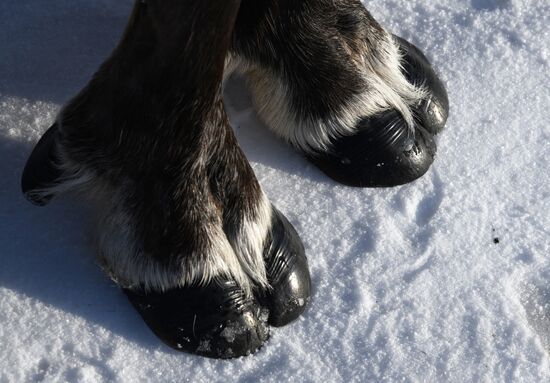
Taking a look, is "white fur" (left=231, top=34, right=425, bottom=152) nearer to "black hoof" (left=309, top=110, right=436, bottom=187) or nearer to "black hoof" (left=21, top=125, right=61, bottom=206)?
"black hoof" (left=309, top=110, right=436, bottom=187)

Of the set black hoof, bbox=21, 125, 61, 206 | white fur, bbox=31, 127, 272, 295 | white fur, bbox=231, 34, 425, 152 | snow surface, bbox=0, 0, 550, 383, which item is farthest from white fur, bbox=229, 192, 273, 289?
black hoof, bbox=21, 125, 61, 206

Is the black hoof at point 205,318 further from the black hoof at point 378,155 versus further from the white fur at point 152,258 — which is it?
the black hoof at point 378,155

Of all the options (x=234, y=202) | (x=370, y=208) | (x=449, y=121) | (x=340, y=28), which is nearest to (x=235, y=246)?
(x=234, y=202)

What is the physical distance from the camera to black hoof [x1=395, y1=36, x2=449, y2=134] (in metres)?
1.78

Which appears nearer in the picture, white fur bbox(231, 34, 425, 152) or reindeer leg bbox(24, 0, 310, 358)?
reindeer leg bbox(24, 0, 310, 358)

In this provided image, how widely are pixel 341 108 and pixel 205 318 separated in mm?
466

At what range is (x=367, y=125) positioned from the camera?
169cm

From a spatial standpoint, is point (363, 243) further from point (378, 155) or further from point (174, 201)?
point (174, 201)

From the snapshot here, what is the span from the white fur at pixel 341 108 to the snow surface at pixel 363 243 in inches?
2.5

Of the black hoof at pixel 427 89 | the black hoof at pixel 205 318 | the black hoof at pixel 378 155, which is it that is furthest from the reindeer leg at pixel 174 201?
the black hoof at pixel 427 89

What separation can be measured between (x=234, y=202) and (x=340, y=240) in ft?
0.88

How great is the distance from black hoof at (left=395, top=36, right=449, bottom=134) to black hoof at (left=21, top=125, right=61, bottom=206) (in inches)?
27.0

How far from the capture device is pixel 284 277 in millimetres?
1544

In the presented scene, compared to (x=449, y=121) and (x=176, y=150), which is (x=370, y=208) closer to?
(x=449, y=121)
